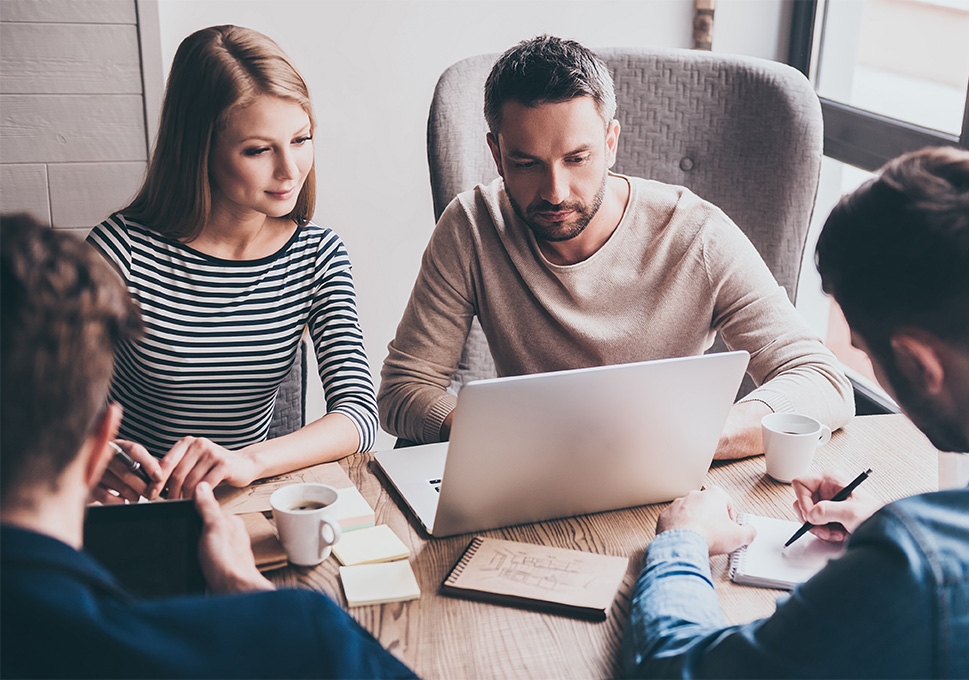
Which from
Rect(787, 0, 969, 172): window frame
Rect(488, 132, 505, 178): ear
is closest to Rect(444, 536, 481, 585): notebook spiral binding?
Rect(488, 132, 505, 178): ear

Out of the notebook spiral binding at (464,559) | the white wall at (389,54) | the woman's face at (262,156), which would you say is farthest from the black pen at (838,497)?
the white wall at (389,54)

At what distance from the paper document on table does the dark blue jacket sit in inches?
→ 18.9

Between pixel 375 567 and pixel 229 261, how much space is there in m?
0.75

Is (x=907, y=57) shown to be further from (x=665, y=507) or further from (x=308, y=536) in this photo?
(x=308, y=536)

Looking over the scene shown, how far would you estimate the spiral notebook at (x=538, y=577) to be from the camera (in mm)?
909

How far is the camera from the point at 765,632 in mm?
713

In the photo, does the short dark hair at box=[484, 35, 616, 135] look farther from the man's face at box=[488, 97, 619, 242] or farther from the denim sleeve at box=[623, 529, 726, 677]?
the denim sleeve at box=[623, 529, 726, 677]

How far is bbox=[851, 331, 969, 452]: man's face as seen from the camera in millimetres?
774

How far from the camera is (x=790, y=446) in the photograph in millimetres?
1179

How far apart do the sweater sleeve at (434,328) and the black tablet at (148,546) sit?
0.62 metres

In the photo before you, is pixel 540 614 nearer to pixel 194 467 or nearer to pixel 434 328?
pixel 194 467

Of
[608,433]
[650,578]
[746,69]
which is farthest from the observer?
[746,69]

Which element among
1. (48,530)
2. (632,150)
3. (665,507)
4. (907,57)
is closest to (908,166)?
(665,507)

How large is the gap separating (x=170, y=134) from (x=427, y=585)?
3.10ft
